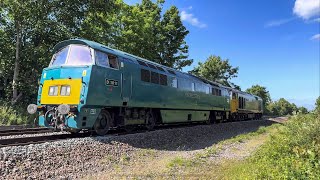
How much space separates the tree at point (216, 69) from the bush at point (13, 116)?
53250 millimetres

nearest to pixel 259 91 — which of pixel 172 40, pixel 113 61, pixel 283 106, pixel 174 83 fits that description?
pixel 283 106

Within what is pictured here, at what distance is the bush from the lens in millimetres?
17797

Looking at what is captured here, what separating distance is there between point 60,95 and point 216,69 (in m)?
61.6

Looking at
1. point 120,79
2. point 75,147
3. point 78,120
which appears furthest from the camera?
point 120,79

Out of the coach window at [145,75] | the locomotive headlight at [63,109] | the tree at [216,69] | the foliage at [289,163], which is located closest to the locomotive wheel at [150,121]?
the coach window at [145,75]

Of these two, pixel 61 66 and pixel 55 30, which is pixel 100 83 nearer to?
pixel 61 66

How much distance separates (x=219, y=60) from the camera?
7294cm

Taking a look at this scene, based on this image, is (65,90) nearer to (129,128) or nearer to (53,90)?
(53,90)

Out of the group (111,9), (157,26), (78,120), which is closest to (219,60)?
(157,26)

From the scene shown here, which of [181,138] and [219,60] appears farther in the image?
[219,60]

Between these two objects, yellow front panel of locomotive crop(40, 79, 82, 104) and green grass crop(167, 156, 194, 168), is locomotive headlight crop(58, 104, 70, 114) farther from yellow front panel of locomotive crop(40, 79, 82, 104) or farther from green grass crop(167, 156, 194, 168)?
green grass crop(167, 156, 194, 168)

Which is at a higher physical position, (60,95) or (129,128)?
(60,95)

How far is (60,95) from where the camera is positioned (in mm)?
11703

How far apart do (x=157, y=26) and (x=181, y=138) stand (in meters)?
25.6
